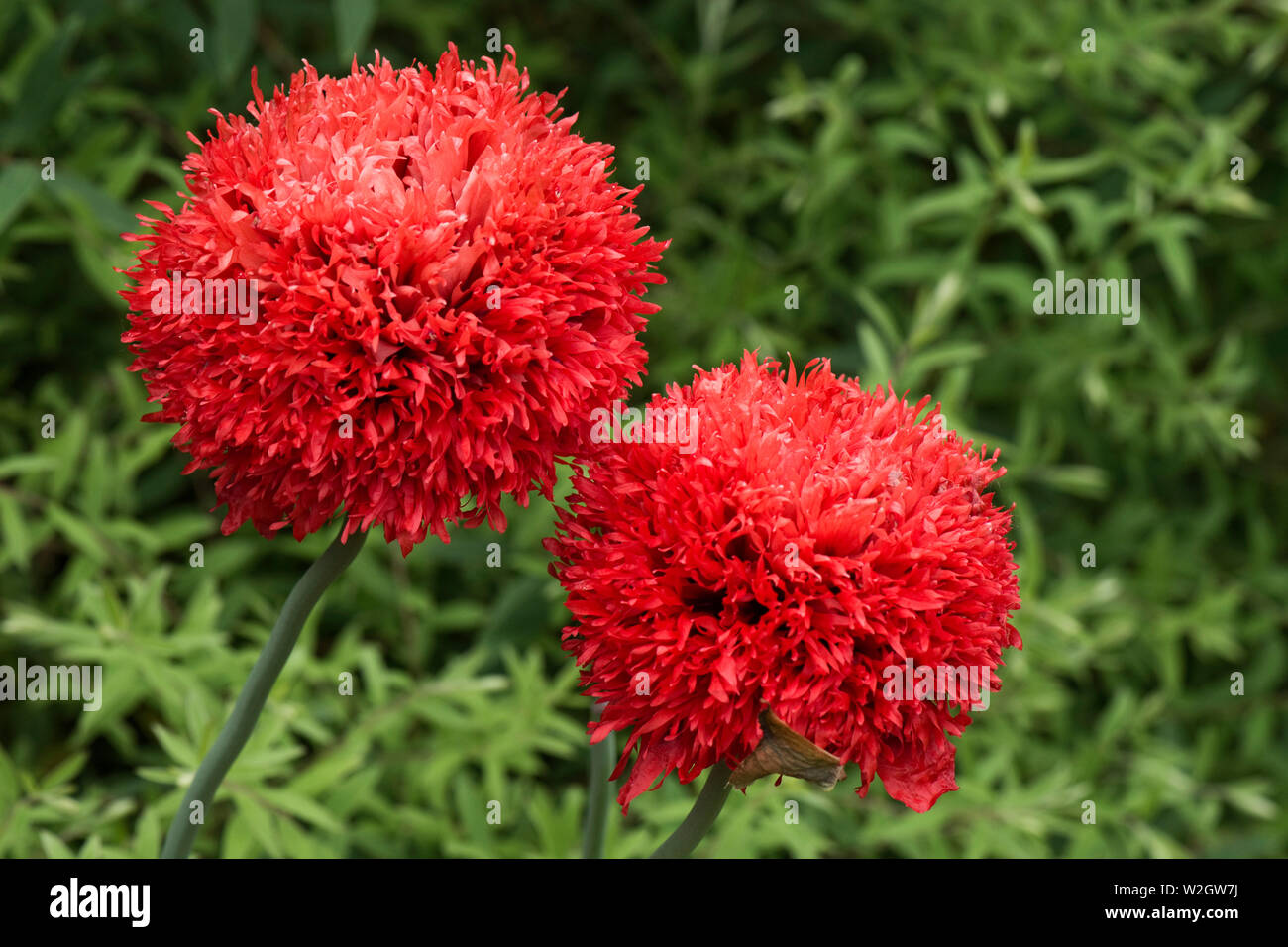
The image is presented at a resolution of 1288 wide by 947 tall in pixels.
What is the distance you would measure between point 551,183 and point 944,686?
0.30 m

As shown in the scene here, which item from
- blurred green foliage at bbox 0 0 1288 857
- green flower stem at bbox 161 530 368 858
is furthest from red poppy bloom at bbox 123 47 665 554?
blurred green foliage at bbox 0 0 1288 857

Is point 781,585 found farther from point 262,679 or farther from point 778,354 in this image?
point 778,354

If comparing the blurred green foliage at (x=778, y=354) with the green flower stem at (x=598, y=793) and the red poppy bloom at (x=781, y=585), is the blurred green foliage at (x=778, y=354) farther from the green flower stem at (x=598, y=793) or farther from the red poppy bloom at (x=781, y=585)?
the red poppy bloom at (x=781, y=585)

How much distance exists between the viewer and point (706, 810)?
0.59m

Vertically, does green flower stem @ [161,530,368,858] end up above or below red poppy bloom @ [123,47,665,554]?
below

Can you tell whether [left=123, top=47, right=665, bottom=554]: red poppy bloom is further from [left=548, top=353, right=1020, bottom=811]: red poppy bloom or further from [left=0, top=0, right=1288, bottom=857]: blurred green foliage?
[left=0, top=0, right=1288, bottom=857]: blurred green foliage

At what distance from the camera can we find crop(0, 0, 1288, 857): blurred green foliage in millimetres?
1022

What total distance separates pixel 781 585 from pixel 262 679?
10.4 inches

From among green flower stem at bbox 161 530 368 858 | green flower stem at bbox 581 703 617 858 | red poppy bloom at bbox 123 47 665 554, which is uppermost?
red poppy bloom at bbox 123 47 665 554

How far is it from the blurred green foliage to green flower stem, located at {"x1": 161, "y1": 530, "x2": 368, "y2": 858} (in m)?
0.20

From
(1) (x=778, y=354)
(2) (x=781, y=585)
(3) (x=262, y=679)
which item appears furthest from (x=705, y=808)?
(1) (x=778, y=354)

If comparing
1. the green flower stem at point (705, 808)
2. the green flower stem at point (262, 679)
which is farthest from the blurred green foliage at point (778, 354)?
the green flower stem at point (705, 808)

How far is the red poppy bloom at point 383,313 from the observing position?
1.68 ft
